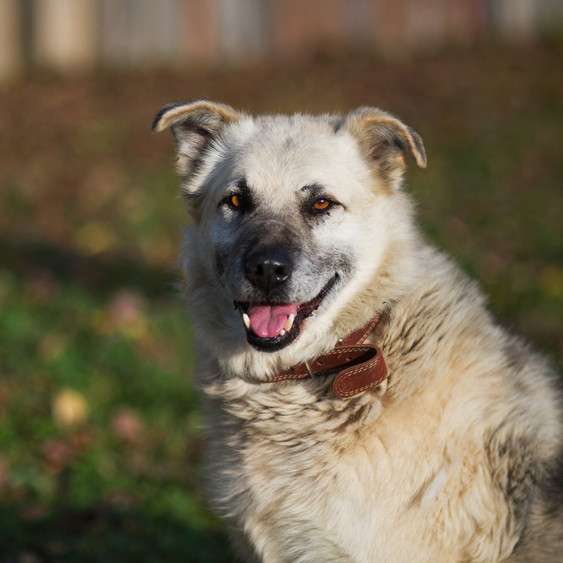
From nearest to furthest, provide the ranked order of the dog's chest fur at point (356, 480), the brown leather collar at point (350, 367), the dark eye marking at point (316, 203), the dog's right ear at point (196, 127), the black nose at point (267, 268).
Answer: the dog's chest fur at point (356, 480) → the brown leather collar at point (350, 367) → the black nose at point (267, 268) → the dark eye marking at point (316, 203) → the dog's right ear at point (196, 127)

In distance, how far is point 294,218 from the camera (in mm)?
3725

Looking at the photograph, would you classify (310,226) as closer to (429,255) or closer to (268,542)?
(429,255)

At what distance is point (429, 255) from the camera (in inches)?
149

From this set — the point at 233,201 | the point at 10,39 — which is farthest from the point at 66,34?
the point at 233,201

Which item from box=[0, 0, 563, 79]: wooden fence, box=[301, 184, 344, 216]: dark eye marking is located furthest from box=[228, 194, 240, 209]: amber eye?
box=[0, 0, 563, 79]: wooden fence

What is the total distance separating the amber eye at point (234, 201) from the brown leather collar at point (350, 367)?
2.39ft

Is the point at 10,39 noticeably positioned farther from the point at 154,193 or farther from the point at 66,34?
the point at 154,193

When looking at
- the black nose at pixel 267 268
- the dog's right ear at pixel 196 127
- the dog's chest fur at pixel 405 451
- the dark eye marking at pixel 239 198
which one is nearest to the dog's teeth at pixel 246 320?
the black nose at pixel 267 268

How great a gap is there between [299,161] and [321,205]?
0.20 meters

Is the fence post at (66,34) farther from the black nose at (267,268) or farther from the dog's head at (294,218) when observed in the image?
the black nose at (267,268)

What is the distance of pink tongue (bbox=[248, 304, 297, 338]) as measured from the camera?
3.58m

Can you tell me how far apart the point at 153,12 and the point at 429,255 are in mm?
11758

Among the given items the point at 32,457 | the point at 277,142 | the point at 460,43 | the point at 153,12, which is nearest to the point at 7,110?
the point at 153,12

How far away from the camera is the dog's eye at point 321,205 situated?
375 centimetres
